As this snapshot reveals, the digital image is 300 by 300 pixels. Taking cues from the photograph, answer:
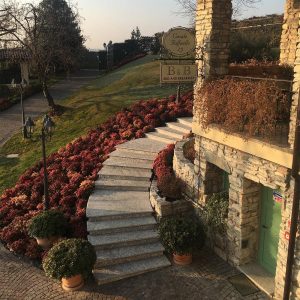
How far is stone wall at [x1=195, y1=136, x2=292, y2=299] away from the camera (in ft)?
26.9

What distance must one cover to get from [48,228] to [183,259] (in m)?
4.07

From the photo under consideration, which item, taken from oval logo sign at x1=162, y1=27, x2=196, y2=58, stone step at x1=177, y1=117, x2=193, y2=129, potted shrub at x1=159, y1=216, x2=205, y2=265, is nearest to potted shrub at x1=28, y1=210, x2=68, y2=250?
potted shrub at x1=159, y1=216, x2=205, y2=265

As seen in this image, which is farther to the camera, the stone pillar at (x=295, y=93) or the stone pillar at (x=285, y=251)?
the stone pillar at (x=285, y=251)

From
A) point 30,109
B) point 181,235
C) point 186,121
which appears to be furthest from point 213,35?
point 30,109

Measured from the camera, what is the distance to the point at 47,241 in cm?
1133

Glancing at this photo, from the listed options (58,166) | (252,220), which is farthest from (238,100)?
(58,166)

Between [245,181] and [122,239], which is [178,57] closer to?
[245,181]

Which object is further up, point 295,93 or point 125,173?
point 295,93

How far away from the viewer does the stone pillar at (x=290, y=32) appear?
39.4ft

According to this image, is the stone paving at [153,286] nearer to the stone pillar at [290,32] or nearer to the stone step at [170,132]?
the stone pillar at [290,32]

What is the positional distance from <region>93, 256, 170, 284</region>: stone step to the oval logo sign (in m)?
5.91

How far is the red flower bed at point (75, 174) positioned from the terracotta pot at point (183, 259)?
293 centimetres

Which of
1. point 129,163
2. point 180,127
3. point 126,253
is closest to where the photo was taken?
point 126,253

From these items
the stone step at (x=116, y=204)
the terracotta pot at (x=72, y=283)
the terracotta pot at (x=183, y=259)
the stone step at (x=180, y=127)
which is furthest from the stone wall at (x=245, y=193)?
the stone step at (x=180, y=127)
